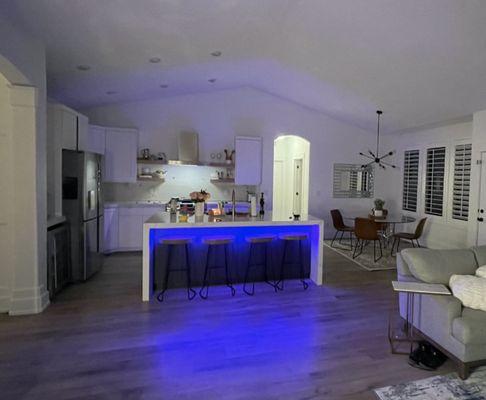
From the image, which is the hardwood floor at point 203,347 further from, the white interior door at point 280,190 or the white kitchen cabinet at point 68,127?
the white interior door at point 280,190

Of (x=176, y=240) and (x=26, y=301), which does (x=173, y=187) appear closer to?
(x=176, y=240)

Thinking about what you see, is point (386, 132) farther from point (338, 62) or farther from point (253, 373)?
point (253, 373)

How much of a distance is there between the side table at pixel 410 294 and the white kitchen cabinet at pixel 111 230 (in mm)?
4820

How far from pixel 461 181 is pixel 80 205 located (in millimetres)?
Answer: 6750

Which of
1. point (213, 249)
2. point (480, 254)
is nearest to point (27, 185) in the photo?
point (213, 249)

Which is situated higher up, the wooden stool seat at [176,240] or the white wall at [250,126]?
the white wall at [250,126]

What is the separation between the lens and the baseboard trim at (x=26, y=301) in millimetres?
3273

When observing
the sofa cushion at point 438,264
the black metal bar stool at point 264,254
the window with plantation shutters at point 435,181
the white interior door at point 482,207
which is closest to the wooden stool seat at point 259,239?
the black metal bar stool at point 264,254

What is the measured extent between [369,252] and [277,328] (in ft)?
12.7

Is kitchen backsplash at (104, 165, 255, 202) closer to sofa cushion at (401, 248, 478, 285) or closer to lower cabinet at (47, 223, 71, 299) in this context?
lower cabinet at (47, 223, 71, 299)

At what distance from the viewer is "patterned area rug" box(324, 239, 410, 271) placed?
17.3 feet

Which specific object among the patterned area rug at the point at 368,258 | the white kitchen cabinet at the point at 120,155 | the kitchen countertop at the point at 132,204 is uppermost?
the white kitchen cabinet at the point at 120,155

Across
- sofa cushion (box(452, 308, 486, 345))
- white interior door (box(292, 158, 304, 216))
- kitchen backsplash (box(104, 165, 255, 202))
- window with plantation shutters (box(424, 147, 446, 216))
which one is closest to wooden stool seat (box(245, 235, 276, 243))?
sofa cushion (box(452, 308, 486, 345))

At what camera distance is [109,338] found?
2.85 metres
